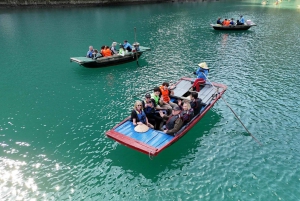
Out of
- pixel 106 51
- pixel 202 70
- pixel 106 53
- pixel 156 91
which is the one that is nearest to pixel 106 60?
pixel 106 53

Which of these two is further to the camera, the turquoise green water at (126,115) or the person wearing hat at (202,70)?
the person wearing hat at (202,70)

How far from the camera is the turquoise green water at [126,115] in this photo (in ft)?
31.5

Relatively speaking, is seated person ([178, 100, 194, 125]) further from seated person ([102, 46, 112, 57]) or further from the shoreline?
the shoreline

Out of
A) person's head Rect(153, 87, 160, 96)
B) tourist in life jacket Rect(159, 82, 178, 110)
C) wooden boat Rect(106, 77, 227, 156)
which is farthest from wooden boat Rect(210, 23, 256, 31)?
person's head Rect(153, 87, 160, 96)

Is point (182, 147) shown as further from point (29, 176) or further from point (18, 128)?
point (18, 128)

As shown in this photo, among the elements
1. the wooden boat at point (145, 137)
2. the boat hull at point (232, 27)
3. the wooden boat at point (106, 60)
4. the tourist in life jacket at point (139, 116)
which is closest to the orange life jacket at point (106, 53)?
the wooden boat at point (106, 60)

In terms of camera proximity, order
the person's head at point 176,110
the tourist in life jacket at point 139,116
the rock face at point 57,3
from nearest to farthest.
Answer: the tourist in life jacket at point 139,116 → the person's head at point 176,110 → the rock face at point 57,3

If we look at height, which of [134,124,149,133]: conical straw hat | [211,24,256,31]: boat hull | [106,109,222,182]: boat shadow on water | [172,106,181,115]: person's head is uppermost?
[211,24,256,31]: boat hull

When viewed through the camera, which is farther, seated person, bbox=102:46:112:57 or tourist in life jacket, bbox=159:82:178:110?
seated person, bbox=102:46:112:57

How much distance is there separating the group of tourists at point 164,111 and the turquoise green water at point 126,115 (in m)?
1.42

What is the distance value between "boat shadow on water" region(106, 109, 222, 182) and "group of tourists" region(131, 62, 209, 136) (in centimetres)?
134

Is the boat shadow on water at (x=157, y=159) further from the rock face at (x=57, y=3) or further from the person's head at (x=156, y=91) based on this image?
the rock face at (x=57, y=3)

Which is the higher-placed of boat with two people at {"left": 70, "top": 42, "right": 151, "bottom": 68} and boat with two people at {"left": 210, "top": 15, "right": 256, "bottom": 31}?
boat with two people at {"left": 210, "top": 15, "right": 256, "bottom": 31}

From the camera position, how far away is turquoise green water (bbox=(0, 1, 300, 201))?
9.59m
